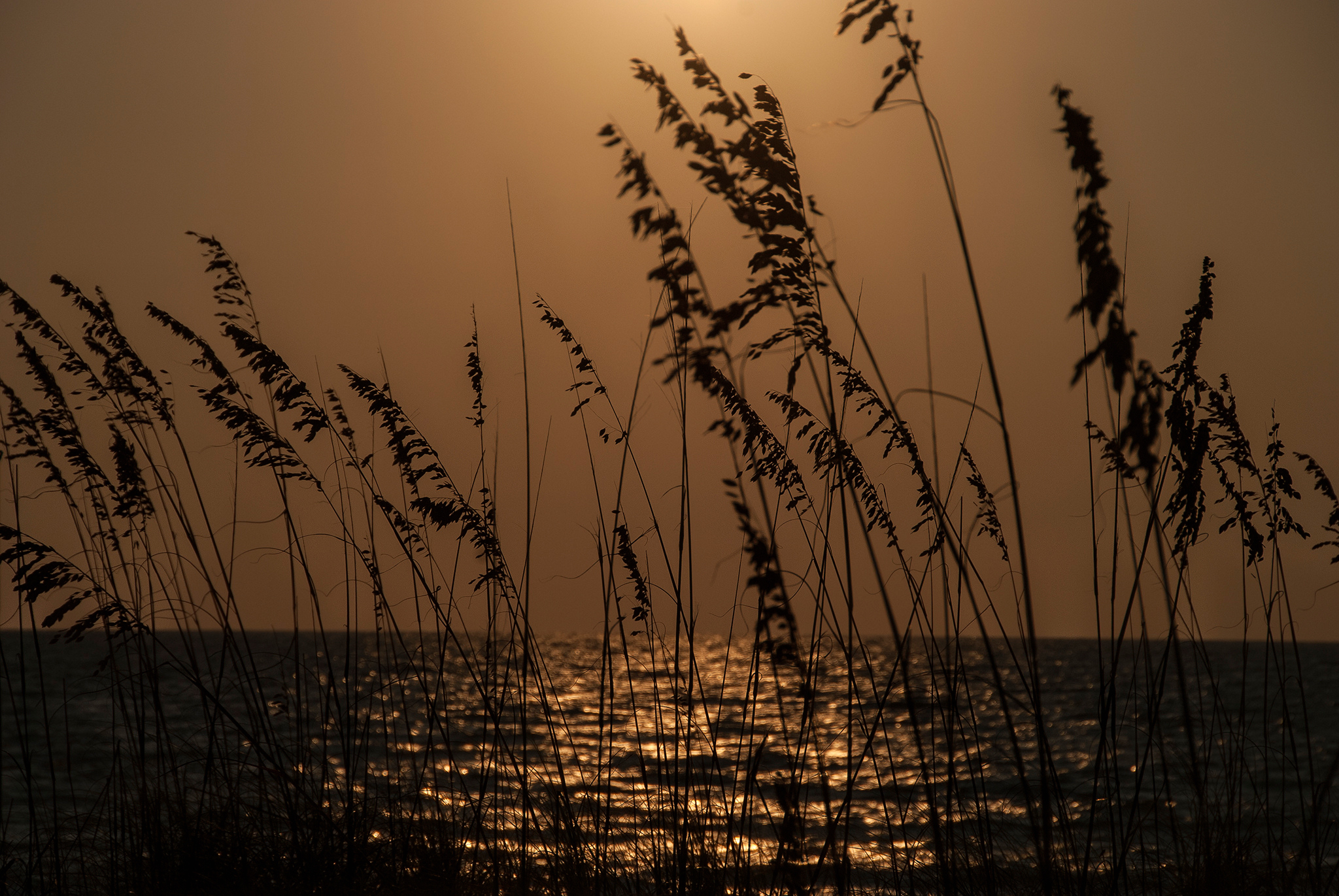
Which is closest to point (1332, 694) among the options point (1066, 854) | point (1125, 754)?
point (1125, 754)

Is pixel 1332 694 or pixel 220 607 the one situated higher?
pixel 220 607

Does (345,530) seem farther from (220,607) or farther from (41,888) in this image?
(41,888)

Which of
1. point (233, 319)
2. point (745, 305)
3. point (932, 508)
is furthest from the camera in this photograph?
point (233, 319)

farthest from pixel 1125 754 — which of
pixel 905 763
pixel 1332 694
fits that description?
pixel 1332 694

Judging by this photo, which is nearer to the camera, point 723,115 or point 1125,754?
point 723,115

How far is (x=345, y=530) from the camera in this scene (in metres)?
3.03

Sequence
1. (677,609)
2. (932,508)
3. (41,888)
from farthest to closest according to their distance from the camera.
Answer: (41,888), (677,609), (932,508)

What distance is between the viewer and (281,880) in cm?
262

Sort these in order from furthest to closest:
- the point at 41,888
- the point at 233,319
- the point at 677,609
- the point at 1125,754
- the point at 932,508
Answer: the point at 1125,754 → the point at 233,319 → the point at 41,888 → the point at 677,609 → the point at 932,508

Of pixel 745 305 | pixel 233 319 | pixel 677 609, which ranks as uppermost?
pixel 233 319

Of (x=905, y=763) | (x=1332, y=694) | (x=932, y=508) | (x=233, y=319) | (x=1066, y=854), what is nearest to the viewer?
Answer: (x=1066, y=854)

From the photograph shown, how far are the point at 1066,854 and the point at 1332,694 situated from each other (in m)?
31.2

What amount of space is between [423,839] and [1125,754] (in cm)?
1053

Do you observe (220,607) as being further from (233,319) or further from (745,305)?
(745,305)
